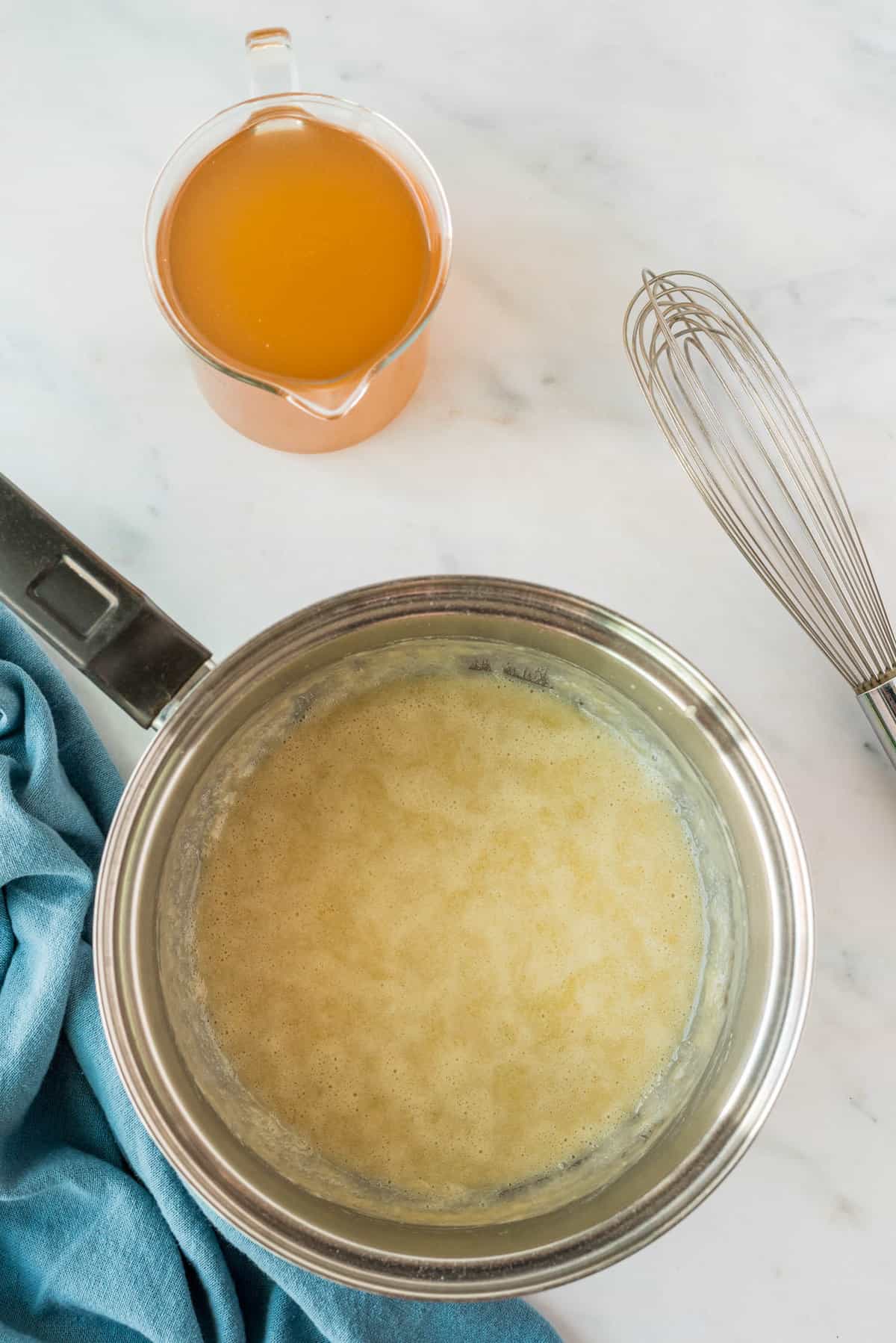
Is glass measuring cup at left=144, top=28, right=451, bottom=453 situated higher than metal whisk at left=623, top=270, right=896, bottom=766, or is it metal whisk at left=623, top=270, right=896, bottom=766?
metal whisk at left=623, top=270, right=896, bottom=766

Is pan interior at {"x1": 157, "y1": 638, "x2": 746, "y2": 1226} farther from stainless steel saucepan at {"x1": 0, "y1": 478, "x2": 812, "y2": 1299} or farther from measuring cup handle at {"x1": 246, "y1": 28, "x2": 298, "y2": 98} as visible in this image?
measuring cup handle at {"x1": 246, "y1": 28, "x2": 298, "y2": 98}

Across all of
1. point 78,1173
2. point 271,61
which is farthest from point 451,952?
point 271,61

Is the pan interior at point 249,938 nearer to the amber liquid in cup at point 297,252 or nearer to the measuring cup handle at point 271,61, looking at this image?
the amber liquid in cup at point 297,252

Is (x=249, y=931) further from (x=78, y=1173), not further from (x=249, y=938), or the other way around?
(x=78, y=1173)

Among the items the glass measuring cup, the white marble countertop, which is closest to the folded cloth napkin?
the white marble countertop

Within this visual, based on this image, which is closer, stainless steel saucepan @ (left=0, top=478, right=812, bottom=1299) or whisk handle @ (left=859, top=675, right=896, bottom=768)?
stainless steel saucepan @ (left=0, top=478, right=812, bottom=1299)
